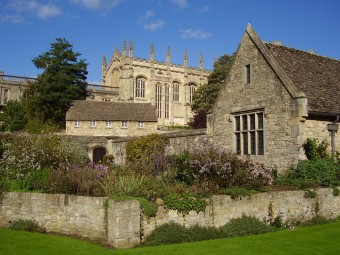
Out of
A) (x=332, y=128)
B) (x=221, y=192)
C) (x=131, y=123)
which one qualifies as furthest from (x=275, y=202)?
(x=131, y=123)

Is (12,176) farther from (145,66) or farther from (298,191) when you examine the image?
(145,66)

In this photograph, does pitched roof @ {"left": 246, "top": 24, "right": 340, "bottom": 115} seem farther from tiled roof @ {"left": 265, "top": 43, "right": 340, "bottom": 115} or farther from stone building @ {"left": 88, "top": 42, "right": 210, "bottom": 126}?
stone building @ {"left": 88, "top": 42, "right": 210, "bottom": 126}

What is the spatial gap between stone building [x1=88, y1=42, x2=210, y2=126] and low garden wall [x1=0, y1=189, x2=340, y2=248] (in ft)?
183

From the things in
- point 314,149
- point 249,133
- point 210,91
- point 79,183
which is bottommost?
point 79,183

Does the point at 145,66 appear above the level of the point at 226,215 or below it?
above

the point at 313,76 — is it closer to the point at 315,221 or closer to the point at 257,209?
→ the point at 315,221

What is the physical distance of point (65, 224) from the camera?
10930 mm

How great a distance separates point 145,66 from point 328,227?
6470cm

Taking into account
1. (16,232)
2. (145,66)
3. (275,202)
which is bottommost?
(16,232)

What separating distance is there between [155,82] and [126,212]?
65.4 meters

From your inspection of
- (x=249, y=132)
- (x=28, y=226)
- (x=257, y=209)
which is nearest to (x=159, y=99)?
(x=249, y=132)

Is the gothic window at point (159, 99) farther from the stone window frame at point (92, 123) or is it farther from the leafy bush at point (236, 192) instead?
the leafy bush at point (236, 192)

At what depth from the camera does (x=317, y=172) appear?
1396 cm

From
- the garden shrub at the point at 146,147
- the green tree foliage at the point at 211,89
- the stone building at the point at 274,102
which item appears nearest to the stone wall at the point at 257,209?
the stone building at the point at 274,102
